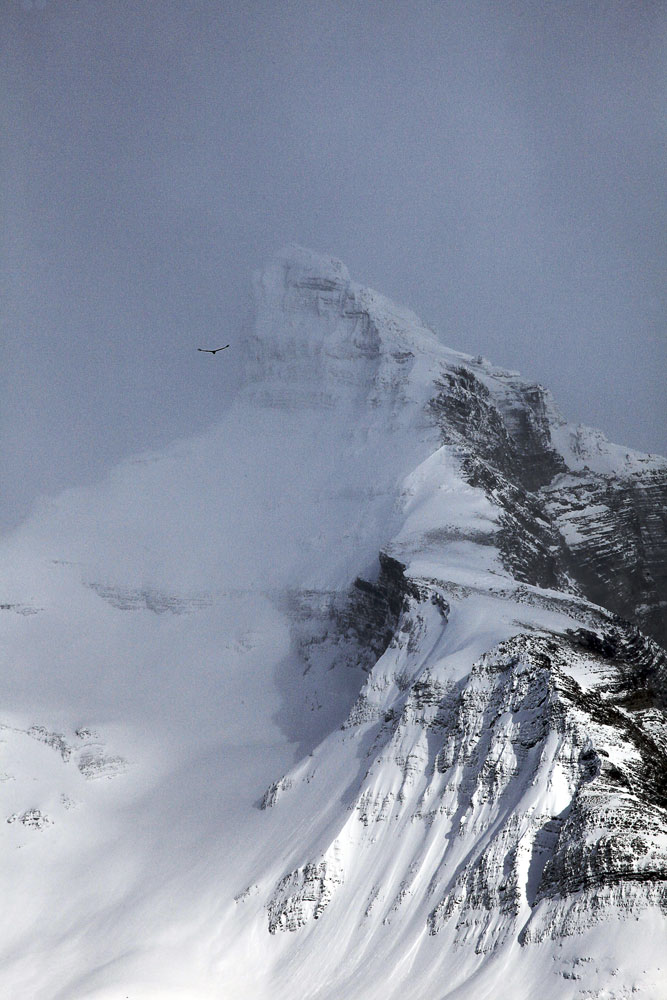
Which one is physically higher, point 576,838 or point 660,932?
point 576,838

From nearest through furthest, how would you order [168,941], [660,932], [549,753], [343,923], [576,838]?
1. [660,932]
2. [576,838]
3. [549,753]
4. [343,923]
5. [168,941]

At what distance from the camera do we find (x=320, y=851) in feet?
628

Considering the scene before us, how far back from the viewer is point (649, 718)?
183875 millimetres

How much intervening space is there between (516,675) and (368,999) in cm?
5340

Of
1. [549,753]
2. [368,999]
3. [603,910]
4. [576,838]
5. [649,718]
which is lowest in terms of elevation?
[368,999]

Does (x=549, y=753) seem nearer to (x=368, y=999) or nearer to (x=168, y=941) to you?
(x=368, y=999)

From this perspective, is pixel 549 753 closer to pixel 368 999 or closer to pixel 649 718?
pixel 649 718

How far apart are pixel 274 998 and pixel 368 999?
18.9 m

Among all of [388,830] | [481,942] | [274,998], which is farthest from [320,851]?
[481,942]

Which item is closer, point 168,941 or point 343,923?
point 343,923

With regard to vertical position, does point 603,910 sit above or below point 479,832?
below

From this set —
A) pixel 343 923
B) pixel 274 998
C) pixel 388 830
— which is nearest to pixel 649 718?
pixel 388 830

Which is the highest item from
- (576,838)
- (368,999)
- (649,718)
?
(649,718)

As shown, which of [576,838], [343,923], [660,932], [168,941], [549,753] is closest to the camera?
[660,932]
